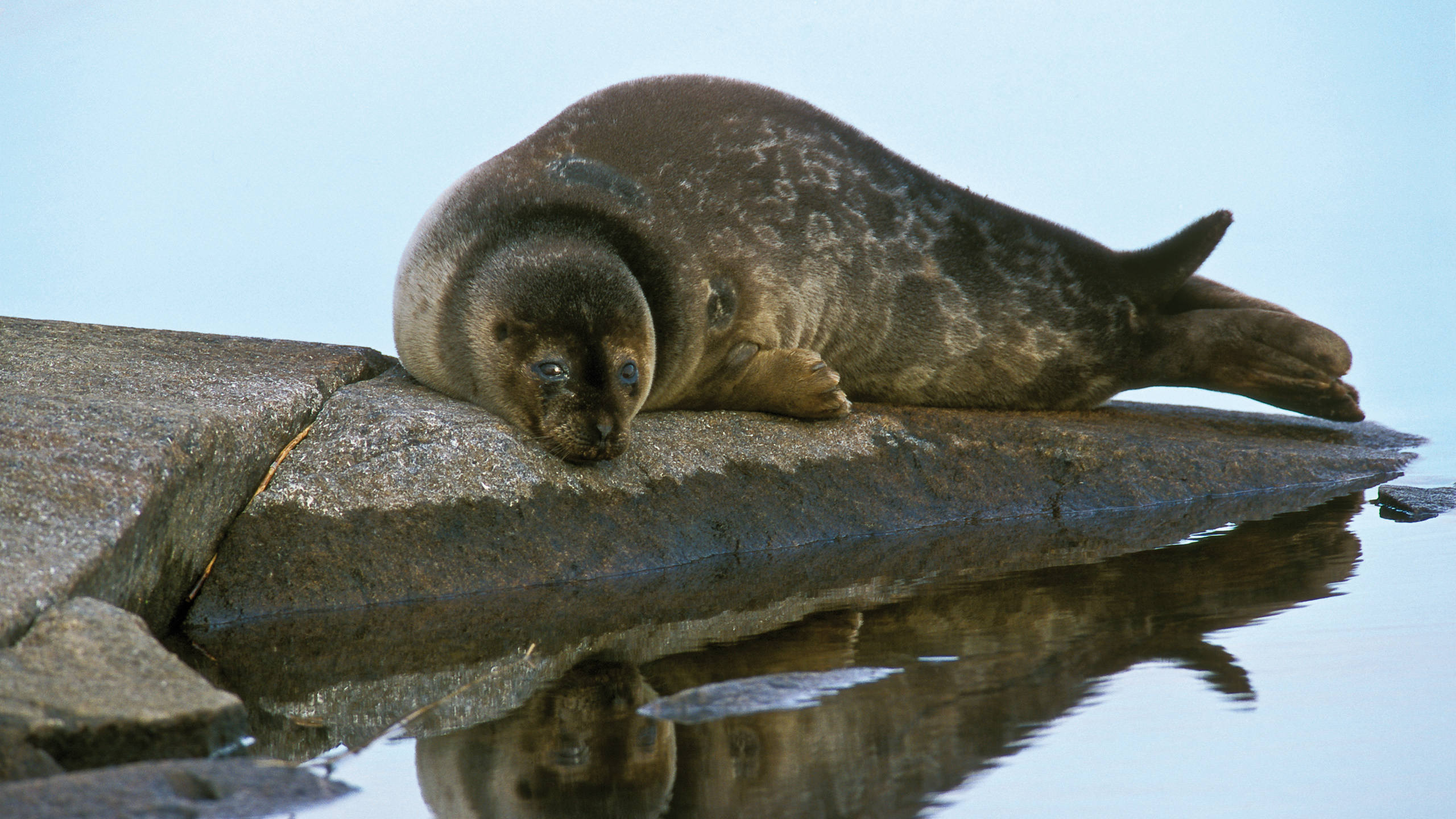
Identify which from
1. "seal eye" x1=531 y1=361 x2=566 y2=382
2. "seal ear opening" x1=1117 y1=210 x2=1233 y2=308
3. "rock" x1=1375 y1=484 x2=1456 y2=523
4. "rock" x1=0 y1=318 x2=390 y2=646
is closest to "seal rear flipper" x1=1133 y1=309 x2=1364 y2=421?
"seal ear opening" x1=1117 y1=210 x2=1233 y2=308

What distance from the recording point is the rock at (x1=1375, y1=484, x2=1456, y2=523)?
386 centimetres

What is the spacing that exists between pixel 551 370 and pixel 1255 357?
117 inches

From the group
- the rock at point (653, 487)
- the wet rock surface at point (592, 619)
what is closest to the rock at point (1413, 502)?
the wet rock surface at point (592, 619)

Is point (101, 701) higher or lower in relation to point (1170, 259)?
lower

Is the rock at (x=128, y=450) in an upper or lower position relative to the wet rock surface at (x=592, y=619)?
upper

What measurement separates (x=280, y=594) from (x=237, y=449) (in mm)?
420

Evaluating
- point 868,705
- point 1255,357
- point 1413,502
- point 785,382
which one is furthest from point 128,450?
point 1255,357

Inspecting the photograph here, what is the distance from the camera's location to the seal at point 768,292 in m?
3.70

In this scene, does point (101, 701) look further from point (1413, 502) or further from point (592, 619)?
point (1413, 502)

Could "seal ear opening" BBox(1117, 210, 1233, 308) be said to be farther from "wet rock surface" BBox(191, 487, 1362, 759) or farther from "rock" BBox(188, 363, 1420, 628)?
"wet rock surface" BBox(191, 487, 1362, 759)

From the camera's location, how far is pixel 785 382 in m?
4.20

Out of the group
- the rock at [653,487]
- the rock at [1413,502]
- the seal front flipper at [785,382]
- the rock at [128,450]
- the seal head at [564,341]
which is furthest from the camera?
the seal front flipper at [785,382]

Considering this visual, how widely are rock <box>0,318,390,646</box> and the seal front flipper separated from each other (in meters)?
1.37

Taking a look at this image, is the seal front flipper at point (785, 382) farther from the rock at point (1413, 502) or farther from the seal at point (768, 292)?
the rock at point (1413, 502)
